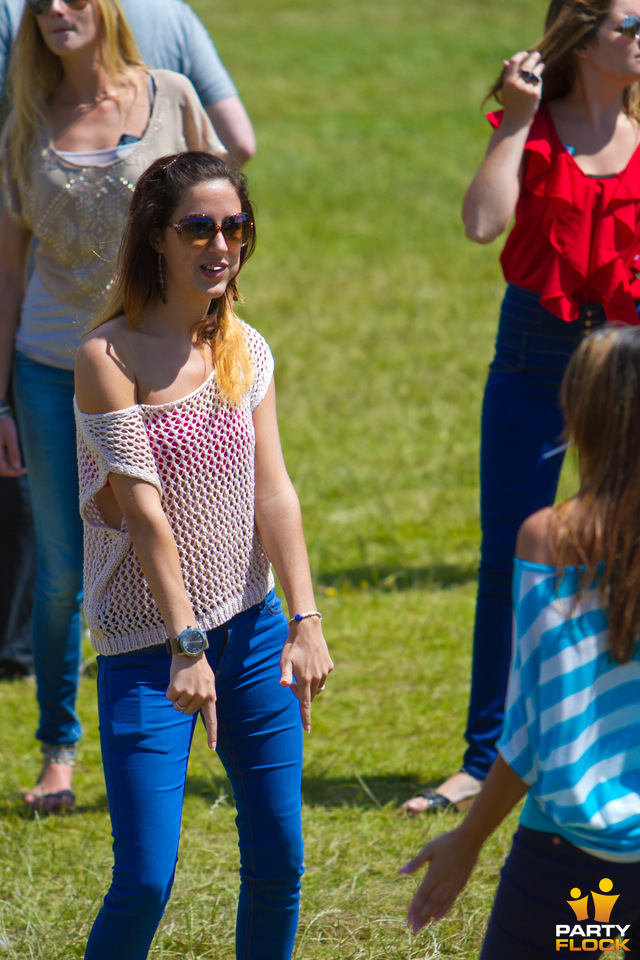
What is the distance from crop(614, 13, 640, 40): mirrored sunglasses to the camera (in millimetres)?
3236

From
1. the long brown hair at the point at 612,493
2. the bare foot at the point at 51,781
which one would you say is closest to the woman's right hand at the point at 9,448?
the bare foot at the point at 51,781

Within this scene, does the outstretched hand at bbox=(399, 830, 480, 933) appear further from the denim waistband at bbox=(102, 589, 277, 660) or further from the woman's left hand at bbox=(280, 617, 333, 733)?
the denim waistband at bbox=(102, 589, 277, 660)

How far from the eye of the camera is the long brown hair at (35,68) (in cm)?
331

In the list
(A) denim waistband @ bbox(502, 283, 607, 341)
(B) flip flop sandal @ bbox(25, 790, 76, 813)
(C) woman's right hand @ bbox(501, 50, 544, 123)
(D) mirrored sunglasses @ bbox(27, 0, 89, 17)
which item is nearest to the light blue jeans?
(B) flip flop sandal @ bbox(25, 790, 76, 813)

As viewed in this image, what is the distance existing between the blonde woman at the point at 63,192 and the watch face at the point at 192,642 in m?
1.23

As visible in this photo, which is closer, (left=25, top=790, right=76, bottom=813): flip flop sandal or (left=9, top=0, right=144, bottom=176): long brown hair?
(left=9, top=0, right=144, bottom=176): long brown hair

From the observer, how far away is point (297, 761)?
2.43 m

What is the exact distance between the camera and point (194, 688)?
2.24 m

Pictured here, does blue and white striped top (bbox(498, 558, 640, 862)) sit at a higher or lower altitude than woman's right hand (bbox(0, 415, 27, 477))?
higher

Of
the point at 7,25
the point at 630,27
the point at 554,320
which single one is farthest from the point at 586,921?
the point at 7,25

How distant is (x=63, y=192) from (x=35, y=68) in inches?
14.9

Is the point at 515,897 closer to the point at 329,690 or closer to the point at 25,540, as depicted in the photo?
the point at 329,690

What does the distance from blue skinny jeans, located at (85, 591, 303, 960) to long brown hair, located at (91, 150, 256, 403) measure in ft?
1.59

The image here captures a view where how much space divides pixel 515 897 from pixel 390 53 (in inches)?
668
